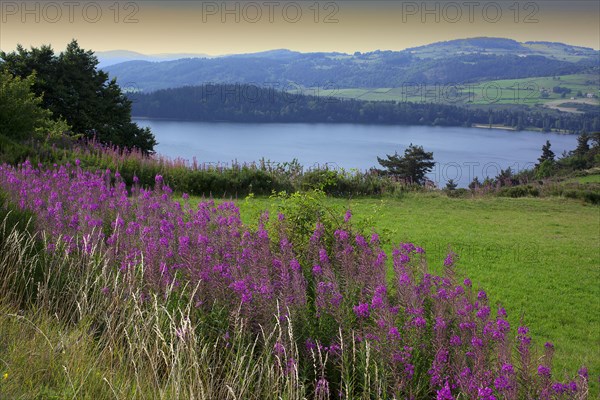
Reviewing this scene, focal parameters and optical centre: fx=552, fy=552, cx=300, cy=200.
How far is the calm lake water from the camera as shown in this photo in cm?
7812

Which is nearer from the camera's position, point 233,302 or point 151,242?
point 233,302

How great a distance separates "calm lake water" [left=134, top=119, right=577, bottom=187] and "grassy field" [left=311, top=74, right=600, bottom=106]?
1020 inches

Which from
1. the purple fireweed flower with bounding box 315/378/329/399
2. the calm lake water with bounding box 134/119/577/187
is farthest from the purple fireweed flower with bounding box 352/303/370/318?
the calm lake water with bounding box 134/119/577/187

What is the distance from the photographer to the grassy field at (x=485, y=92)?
6476 inches

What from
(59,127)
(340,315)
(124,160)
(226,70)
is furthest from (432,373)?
(226,70)

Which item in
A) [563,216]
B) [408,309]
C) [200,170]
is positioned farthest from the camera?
[563,216]

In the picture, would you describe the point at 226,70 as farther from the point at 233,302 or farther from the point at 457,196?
the point at 233,302

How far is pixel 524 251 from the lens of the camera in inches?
435

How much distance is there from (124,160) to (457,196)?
40.8 feet

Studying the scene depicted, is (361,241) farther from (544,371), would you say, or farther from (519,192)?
(519,192)

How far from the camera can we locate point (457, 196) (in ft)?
69.2

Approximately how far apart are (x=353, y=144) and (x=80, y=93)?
7792 cm

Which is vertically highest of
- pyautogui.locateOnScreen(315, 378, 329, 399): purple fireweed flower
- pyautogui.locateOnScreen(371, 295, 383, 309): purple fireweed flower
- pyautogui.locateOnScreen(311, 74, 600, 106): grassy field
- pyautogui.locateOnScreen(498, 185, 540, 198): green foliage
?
pyautogui.locateOnScreen(311, 74, 600, 106): grassy field

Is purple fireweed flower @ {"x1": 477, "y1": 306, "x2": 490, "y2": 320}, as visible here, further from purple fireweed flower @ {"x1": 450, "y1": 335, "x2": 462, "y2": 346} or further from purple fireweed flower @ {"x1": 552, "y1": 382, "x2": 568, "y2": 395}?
purple fireweed flower @ {"x1": 552, "y1": 382, "x2": 568, "y2": 395}
